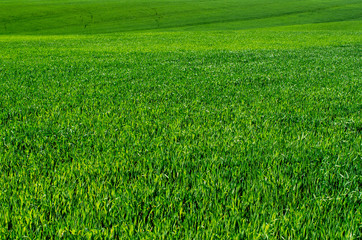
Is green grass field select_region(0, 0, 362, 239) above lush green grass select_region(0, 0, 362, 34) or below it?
below

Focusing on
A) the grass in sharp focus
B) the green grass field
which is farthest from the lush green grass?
the grass in sharp focus

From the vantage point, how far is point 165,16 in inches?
2458

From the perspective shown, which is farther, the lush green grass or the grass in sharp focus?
the lush green grass

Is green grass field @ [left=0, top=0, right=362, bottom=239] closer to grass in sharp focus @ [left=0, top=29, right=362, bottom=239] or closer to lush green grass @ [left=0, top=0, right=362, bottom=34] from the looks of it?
grass in sharp focus @ [left=0, top=29, right=362, bottom=239]

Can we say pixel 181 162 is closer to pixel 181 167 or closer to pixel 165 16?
pixel 181 167

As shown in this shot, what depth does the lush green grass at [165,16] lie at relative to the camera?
53625mm

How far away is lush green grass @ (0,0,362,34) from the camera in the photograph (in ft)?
176

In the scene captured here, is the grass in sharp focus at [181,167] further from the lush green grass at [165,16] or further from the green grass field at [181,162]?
the lush green grass at [165,16]

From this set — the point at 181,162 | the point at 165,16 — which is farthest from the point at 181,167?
the point at 165,16

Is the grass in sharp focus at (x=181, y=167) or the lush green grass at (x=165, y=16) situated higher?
the lush green grass at (x=165, y=16)

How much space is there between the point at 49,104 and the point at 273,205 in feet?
17.9

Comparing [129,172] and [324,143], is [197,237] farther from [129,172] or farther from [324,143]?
[324,143]

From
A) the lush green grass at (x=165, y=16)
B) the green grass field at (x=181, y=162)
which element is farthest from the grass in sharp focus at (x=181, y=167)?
the lush green grass at (x=165, y=16)

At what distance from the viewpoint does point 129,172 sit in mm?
3438
